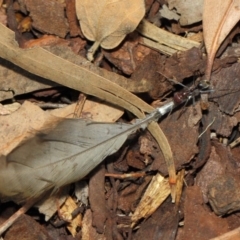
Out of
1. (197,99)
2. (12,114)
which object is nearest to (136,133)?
(197,99)

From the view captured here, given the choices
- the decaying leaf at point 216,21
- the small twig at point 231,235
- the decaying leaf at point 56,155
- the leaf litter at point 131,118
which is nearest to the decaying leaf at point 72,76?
the leaf litter at point 131,118

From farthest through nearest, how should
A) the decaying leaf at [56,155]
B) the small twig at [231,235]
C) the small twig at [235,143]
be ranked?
the small twig at [235,143]
the small twig at [231,235]
the decaying leaf at [56,155]

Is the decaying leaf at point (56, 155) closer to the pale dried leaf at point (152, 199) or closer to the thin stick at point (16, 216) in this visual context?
the thin stick at point (16, 216)

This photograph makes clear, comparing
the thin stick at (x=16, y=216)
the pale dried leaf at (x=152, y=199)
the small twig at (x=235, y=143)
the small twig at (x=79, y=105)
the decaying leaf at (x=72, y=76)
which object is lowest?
the thin stick at (x=16, y=216)

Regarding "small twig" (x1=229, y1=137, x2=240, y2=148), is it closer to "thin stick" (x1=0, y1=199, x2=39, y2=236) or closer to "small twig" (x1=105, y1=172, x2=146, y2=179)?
"small twig" (x1=105, y1=172, x2=146, y2=179)

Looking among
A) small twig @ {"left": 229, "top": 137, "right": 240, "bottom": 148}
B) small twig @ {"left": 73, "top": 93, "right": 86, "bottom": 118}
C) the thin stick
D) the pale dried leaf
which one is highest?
small twig @ {"left": 229, "top": 137, "right": 240, "bottom": 148}

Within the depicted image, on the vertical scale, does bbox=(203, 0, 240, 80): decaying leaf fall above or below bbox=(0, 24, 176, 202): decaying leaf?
above

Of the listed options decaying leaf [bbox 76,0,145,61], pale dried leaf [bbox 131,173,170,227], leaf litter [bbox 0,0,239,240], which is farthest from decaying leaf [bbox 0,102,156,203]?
decaying leaf [bbox 76,0,145,61]
